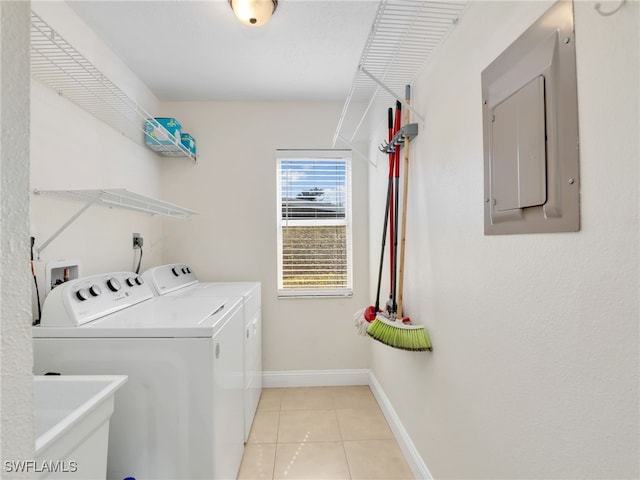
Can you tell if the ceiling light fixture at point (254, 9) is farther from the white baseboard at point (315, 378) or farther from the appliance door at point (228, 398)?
the white baseboard at point (315, 378)

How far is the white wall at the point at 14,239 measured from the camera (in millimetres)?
410

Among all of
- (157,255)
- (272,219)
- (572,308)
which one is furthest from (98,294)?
(572,308)

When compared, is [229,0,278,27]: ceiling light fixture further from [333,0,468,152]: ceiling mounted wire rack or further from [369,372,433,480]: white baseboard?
[369,372,433,480]: white baseboard

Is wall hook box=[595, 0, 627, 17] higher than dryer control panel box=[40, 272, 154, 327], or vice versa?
wall hook box=[595, 0, 627, 17]

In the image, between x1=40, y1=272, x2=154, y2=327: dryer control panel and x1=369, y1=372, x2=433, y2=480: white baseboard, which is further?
x1=369, y1=372, x2=433, y2=480: white baseboard

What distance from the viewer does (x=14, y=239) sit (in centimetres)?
43

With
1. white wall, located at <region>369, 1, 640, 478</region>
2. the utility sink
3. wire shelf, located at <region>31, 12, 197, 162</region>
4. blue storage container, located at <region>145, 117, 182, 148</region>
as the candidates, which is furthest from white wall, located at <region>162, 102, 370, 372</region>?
the utility sink

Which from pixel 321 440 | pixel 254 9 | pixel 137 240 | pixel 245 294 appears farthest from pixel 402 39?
pixel 321 440

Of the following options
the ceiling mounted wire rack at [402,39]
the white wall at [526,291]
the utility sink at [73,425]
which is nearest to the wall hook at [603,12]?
the white wall at [526,291]

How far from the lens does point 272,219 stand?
2.78m

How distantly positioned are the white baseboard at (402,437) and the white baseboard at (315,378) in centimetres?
21

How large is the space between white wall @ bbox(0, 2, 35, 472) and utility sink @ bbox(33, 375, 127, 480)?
393 mm

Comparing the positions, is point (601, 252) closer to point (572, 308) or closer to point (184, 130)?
point (572, 308)

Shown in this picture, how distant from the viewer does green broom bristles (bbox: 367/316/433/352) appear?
1508mm
